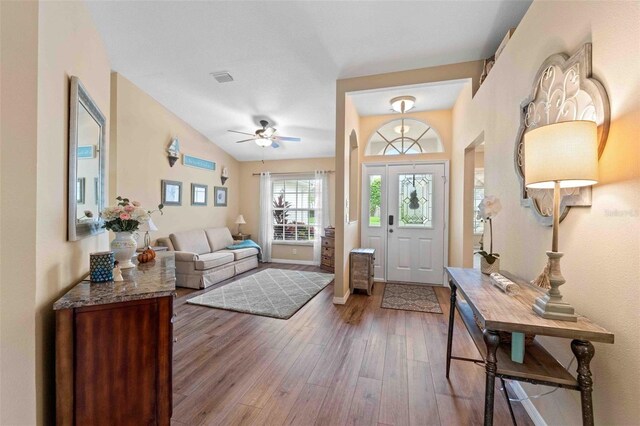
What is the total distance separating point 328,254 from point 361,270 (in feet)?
6.18

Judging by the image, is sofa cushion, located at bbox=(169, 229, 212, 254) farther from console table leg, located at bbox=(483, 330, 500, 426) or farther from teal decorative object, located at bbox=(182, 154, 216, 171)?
console table leg, located at bbox=(483, 330, 500, 426)

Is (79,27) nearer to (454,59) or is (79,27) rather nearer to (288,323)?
(288,323)

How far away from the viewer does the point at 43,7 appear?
50.9 inches

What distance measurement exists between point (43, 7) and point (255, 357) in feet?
8.61

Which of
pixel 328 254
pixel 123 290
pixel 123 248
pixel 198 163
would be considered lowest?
pixel 328 254

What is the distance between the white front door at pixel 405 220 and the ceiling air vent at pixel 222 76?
264 cm

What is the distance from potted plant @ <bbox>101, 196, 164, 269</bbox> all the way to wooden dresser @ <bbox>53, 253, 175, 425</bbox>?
408mm

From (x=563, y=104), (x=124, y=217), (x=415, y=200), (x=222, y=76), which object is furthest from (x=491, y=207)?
(x=222, y=76)

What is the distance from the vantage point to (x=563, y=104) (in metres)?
1.36

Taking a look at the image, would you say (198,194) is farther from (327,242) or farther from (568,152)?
(568,152)

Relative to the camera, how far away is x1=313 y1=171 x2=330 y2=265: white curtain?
6164 mm

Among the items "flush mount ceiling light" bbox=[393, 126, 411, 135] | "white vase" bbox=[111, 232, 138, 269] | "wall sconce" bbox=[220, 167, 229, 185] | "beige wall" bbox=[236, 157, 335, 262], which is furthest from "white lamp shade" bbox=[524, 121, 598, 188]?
"wall sconce" bbox=[220, 167, 229, 185]

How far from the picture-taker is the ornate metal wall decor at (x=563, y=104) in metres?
1.13

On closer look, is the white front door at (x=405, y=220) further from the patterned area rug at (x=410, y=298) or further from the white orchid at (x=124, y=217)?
the white orchid at (x=124, y=217)
